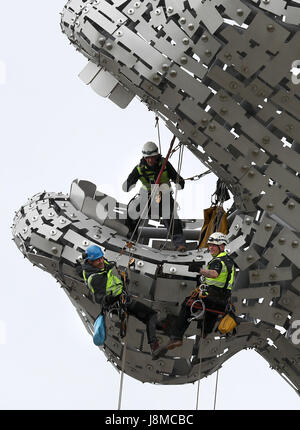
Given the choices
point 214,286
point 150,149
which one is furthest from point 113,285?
point 150,149

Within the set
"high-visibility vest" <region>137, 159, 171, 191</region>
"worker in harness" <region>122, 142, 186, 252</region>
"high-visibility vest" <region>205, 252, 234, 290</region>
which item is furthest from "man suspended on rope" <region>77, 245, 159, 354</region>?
"high-visibility vest" <region>137, 159, 171, 191</region>

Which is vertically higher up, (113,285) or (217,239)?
(217,239)

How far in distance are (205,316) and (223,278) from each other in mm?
863

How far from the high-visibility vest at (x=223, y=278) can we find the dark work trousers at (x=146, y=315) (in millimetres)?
1097

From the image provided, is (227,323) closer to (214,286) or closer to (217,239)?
(214,286)

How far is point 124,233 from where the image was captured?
1839 cm

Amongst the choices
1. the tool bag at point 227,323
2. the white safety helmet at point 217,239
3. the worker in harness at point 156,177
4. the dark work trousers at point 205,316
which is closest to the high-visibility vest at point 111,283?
the dark work trousers at point 205,316

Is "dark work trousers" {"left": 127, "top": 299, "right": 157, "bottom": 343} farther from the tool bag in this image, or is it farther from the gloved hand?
the tool bag

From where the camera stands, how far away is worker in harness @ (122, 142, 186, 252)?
62.8ft

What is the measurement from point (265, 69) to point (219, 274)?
304 cm

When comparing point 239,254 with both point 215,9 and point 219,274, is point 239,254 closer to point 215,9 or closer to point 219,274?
point 219,274

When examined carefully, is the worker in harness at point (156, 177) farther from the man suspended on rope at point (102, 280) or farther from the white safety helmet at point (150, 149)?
the man suspended on rope at point (102, 280)

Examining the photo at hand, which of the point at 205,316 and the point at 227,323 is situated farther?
the point at 205,316

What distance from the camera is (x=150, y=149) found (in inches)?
750
